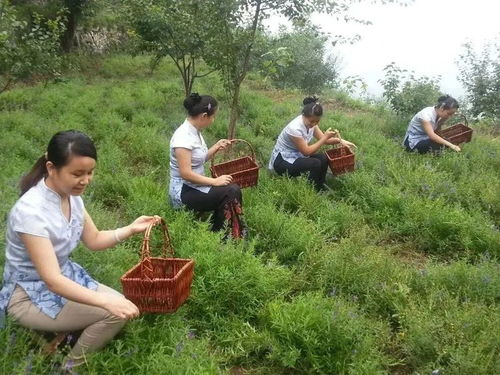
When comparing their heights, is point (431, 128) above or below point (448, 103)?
below

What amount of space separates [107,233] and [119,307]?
0.71 meters

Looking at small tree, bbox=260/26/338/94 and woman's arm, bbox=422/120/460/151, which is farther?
small tree, bbox=260/26/338/94

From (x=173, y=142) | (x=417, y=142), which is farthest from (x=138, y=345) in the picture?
(x=417, y=142)

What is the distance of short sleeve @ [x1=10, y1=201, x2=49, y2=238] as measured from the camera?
2.42 m

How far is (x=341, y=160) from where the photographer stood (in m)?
6.04

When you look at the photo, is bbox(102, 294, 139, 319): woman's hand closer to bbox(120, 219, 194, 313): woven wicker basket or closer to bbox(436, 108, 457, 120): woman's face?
bbox(120, 219, 194, 313): woven wicker basket

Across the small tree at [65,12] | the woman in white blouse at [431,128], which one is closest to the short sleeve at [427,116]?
the woman in white blouse at [431,128]

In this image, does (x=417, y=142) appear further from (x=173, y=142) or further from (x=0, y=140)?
(x=0, y=140)

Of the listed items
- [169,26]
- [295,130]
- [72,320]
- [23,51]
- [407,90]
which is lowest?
[72,320]

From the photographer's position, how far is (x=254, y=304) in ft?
11.7

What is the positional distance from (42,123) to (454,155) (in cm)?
625

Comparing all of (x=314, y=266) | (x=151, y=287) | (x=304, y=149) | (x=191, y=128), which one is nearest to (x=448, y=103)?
(x=304, y=149)

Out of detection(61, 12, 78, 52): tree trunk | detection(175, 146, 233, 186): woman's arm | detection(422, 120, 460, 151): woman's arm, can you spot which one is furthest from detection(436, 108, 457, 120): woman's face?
detection(61, 12, 78, 52): tree trunk

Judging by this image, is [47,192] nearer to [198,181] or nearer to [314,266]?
[198,181]
